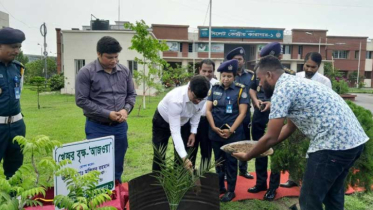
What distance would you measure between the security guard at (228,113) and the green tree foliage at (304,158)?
48cm

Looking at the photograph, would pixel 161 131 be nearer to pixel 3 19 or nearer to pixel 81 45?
pixel 81 45

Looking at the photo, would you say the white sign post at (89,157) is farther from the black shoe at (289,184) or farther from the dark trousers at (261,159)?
the black shoe at (289,184)

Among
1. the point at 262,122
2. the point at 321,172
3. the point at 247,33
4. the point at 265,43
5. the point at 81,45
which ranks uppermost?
the point at 247,33

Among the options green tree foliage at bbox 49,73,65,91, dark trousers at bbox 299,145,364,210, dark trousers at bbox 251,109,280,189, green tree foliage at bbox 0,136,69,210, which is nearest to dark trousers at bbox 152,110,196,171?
dark trousers at bbox 251,109,280,189

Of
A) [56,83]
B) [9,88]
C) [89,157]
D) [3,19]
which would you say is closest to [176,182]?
[89,157]

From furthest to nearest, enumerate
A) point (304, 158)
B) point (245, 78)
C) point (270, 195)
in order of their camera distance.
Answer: point (245, 78) < point (270, 195) < point (304, 158)

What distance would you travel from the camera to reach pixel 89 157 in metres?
2.51

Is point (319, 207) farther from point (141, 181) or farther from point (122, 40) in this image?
point (122, 40)

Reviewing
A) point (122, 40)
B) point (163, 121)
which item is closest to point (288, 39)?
point (122, 40)

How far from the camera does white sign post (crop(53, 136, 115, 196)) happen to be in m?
2.24

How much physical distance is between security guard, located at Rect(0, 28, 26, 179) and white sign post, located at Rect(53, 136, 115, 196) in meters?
0.88

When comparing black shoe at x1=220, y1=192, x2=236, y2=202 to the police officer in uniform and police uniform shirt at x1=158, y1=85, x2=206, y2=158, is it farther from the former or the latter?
police uniform shirt at x1=158, y1=85, x2=206, y2=158

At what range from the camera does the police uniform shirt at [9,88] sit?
2833 millimetres

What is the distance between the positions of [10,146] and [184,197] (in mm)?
1635
